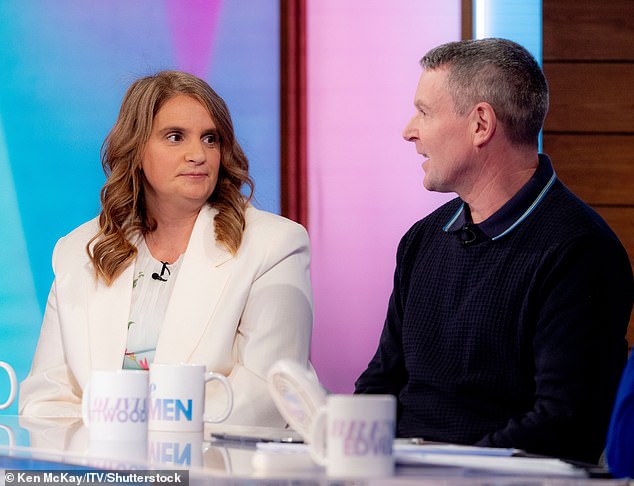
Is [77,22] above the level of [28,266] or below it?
above

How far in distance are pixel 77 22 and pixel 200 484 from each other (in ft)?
8.74

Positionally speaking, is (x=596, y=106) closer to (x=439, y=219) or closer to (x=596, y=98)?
(x=596, y=98)

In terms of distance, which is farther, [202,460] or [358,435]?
[202,460]

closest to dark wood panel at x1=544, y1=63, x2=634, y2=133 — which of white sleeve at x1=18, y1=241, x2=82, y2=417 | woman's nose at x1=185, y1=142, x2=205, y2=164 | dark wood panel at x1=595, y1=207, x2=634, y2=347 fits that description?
dark wood panel at x1=595, y1=207, x2=634, y2=347

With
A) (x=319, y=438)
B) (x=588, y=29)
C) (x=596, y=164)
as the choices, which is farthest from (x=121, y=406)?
(x=588, y=29)

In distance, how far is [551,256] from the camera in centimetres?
186

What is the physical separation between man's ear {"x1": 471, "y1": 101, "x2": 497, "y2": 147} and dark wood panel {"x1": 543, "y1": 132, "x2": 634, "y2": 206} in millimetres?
1455

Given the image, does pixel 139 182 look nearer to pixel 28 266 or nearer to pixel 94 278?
pixel 94 278

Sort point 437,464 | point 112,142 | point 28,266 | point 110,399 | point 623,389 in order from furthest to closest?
point 28,266 → point 112,142 → point 110,399 → point 623,389 → point 437,464

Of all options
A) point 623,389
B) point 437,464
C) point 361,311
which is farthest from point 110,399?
point 361,311

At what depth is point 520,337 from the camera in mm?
1859

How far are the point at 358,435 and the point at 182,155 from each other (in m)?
1.74

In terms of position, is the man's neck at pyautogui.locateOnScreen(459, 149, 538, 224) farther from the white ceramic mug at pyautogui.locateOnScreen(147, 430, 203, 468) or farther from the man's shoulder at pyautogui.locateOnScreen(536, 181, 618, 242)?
the white ceramic mug at pyautogui.locateOnScreen(147, 430, 203, 468)

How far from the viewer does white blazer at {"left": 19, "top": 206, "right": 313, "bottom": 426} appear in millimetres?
2471
